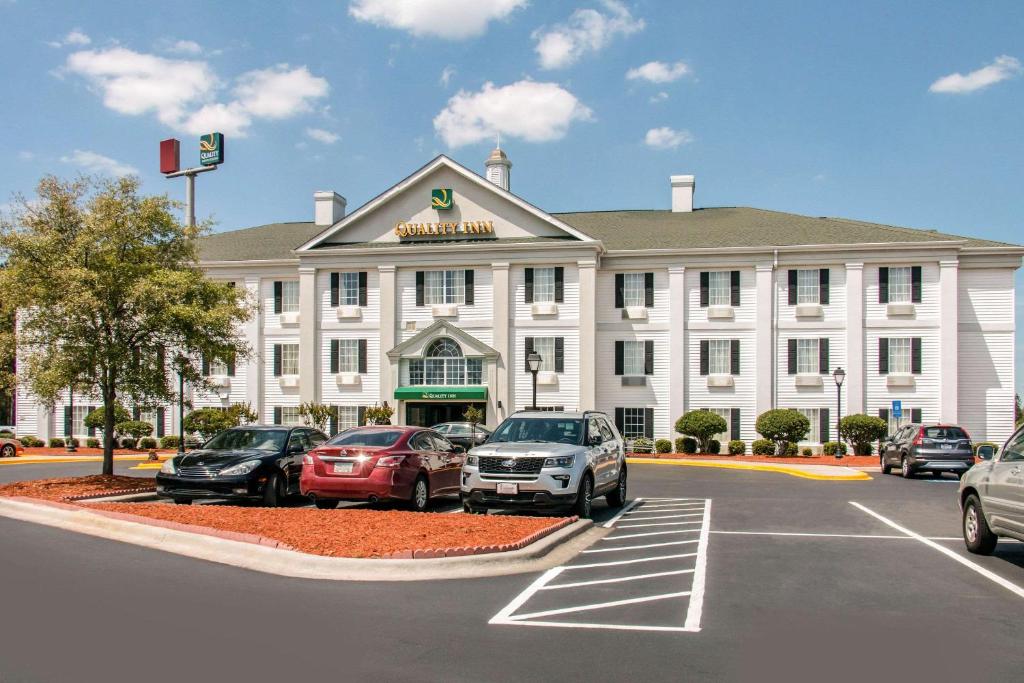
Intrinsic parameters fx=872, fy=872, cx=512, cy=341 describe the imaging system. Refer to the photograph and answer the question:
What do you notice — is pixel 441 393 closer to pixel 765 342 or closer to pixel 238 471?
pixel 765 342

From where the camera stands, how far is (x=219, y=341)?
786 inches

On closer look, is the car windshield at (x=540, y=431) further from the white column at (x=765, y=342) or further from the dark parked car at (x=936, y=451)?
the white column at (x=765, y=342)

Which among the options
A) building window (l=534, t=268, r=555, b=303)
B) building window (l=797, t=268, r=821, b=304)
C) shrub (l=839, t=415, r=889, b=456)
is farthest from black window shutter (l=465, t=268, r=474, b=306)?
shrub (l=839, t=415, r=889, b=456)

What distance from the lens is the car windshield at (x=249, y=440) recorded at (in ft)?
54.4

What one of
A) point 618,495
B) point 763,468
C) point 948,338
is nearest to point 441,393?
Result: point 763,468

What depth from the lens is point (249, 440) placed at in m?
16.9

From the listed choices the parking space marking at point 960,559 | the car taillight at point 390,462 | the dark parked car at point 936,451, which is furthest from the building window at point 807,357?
the car taillight at point 390,462

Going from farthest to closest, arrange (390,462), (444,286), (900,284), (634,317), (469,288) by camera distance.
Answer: (444,286) < (469,288) < (634,317) < (900,284) < (390,462)

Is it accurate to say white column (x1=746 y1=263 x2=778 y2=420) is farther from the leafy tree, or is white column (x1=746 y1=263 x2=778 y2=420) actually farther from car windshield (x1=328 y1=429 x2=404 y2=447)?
car windshield (x1=328 y1=429 x2=404 y2=447)

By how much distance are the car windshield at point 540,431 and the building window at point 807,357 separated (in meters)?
25.8

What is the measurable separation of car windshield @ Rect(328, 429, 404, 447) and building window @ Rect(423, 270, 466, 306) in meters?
24.0

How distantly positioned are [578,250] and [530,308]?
340cm

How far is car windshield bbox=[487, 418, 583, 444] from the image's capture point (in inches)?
588

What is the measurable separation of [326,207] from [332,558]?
3975 cm
